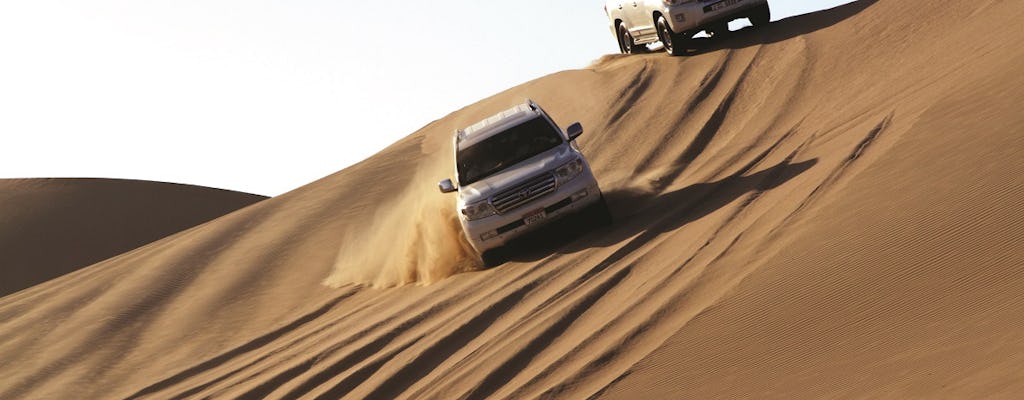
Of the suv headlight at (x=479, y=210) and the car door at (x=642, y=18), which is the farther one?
the car door at (x=642, y=18)

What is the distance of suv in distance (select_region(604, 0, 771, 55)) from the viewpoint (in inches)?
851

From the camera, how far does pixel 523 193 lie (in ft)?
44.1

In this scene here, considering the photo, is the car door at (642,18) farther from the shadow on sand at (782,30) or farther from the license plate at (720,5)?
the license plate at (720,5)

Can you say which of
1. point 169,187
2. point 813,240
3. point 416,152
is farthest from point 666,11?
point 169,187

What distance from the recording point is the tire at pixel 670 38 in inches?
877

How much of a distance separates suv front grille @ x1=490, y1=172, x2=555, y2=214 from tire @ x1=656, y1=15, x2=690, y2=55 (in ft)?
30.5

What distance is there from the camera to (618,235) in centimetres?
1320

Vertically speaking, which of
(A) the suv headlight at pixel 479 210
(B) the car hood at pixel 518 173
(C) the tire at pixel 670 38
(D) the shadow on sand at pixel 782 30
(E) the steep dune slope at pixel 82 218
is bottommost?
(E) the steep dune slope at pixel 82 218

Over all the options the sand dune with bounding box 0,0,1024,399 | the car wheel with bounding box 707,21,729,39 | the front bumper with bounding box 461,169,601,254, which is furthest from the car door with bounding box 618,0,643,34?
the front bumper with bounding box 461,169,601,254

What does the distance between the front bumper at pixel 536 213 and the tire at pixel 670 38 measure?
9.20m

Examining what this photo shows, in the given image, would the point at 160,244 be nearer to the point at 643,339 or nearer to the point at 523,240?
the point at 523,240

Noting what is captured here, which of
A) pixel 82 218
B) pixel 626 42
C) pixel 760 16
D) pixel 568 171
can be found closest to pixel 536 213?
pixel 568 171

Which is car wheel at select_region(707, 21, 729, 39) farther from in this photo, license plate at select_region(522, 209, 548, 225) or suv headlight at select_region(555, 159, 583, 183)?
license plate at select_region(522, 209, 548, 225)

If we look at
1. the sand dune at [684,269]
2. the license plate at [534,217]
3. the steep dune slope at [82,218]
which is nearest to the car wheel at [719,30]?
the sand dune at [684,269]
